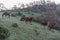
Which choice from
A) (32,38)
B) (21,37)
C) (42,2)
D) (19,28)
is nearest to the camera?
(21,37)

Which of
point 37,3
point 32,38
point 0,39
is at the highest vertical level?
point 0,39

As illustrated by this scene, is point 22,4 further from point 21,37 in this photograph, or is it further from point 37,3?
point 21,37

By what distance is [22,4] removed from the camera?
76.8 metres

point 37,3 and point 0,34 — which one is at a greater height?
point 0,34

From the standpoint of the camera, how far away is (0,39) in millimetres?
23109

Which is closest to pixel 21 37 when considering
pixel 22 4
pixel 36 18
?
pixel 36 18

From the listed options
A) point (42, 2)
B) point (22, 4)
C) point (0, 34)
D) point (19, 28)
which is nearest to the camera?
point (0, 34)

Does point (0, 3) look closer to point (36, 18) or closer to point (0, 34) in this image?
point (36, 18)

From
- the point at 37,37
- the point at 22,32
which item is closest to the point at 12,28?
the point at 22,32

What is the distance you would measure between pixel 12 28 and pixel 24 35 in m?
2.50

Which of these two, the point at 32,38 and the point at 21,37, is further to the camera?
the point at 32,38

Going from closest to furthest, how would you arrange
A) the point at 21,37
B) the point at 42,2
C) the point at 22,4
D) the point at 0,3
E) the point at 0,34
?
the point at 0,34 → the point at 21,37 → the point at 0,3 → the point at 22,4 → the point at 42,2

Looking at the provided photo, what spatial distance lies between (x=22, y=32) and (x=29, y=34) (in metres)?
1.21

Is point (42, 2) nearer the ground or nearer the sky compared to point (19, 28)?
nearer the ground
